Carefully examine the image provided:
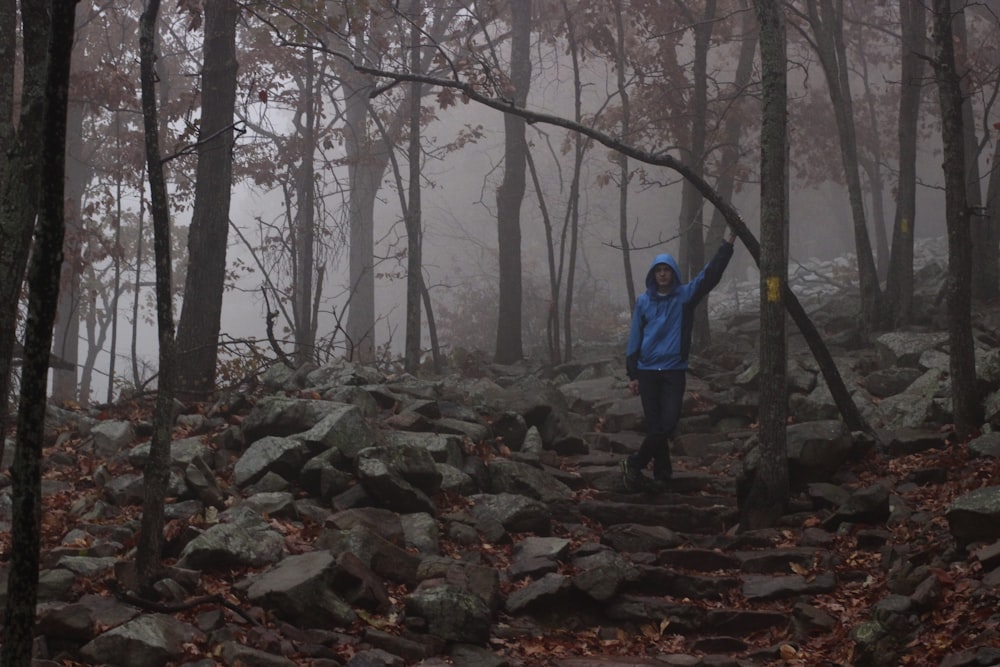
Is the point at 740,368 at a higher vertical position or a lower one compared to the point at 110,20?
lower

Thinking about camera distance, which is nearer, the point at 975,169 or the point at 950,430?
the point at 950,430

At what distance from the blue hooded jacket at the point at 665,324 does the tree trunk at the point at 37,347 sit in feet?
20.3

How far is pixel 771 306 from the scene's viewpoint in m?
7.97

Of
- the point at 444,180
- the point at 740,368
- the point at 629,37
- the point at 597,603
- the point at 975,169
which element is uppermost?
the point at 444,180

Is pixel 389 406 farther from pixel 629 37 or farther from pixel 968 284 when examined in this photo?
pixel 629 37

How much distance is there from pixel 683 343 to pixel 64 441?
20.1 feet

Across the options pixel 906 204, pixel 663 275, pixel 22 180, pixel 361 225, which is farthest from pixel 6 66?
pixel 361 225

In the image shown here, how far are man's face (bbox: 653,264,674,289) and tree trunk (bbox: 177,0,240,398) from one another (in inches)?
212

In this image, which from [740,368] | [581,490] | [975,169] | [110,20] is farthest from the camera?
[110,20]

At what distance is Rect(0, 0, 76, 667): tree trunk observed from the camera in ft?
10.1

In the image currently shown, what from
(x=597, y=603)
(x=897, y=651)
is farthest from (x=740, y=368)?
(x=897, y=651)

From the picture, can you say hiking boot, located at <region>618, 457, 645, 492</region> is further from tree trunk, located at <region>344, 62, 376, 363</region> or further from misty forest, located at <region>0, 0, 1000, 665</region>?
tree trunk, located at <region>344, 62, 376, 363</region>

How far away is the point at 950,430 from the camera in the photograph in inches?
352

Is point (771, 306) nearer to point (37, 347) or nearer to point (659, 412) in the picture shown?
point (659, 412)
